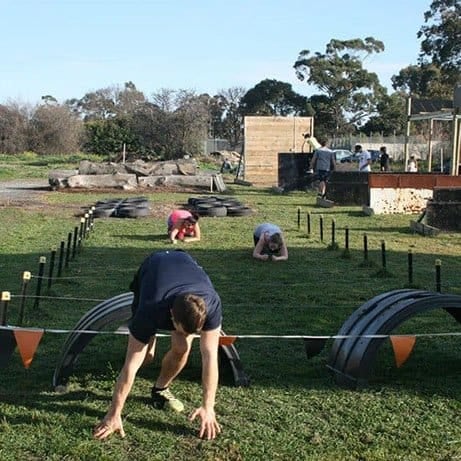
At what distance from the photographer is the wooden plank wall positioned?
37062 millimetres

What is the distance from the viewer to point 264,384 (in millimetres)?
6305

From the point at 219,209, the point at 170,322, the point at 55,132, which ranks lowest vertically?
the point at 219,209

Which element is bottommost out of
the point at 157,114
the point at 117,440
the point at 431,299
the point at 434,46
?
the point at 117,440

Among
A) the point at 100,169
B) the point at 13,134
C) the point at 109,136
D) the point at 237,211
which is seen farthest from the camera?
the point at 13,134

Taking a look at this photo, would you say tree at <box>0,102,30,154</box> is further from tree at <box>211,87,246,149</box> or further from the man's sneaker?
the man's sneaker

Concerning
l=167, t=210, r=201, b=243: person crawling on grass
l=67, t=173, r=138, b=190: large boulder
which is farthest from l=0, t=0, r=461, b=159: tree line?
l=167, t=210, r=201, b=243: person crawling on grass

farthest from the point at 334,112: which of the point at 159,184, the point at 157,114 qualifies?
the point at 159,184

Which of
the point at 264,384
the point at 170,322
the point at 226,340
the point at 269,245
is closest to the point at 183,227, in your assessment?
the point at 269,245

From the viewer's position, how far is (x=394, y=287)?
10.4 m

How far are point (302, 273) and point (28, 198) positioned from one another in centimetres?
1648

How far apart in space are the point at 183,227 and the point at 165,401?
30.6 feet

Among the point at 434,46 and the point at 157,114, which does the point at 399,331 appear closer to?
the point at 157,114

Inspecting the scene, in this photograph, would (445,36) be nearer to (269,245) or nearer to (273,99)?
(273,99)

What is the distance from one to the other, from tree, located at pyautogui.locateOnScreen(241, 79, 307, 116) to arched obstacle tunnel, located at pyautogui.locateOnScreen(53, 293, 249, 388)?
82317 millimetres
